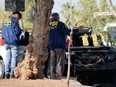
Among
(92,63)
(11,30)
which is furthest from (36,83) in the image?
(92,63)

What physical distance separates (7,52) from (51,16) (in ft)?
5.02

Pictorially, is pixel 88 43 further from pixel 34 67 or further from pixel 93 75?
pixel 34 67

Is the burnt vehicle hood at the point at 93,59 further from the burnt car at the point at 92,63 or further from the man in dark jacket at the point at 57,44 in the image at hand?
the man in dark jacket at the point at 57,44

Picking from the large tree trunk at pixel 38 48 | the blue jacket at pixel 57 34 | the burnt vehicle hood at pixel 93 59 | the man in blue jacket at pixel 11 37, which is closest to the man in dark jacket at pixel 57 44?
the blue jacket at pixel 57 34

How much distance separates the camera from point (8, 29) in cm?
1096

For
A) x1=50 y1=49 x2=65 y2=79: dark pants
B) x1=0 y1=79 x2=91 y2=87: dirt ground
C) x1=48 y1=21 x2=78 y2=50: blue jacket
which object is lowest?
x1=0 y1=79 x2=91 y2=87: dirt ground

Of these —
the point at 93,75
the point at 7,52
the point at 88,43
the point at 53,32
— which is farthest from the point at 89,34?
the point at 7,52

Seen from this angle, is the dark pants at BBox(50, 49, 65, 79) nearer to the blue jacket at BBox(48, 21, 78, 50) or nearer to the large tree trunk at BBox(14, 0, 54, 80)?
the blue jacket at BBox(48, 21, 78, 50)

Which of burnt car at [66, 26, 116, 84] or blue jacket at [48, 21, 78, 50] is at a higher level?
blue jacket at [48, 21, 78, 50]

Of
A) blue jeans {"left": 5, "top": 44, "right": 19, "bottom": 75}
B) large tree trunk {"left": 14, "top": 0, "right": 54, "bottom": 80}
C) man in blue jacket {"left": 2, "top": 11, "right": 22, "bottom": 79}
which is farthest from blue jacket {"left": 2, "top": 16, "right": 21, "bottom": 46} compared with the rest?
large tree trunk {"left": 14, "top": 0, "right": 54, "bottom": 80}

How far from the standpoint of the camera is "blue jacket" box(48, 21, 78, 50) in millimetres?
11172

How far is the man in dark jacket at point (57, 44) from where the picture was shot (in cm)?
1119

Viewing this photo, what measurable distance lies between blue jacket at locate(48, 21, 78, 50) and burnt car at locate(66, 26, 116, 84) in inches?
31.1

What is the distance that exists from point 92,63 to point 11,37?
2.59 m
